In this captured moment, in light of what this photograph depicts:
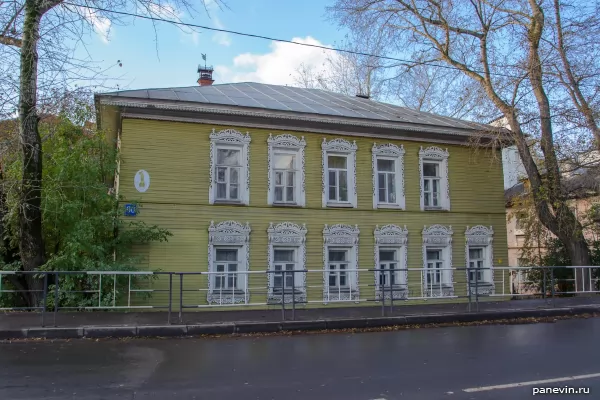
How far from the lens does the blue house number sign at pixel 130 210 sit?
46.1 ft

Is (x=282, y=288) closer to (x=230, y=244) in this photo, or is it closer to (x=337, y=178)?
(x=230, y=244)

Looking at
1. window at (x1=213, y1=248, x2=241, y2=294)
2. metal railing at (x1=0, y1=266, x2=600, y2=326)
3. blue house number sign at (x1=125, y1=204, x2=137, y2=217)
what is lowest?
metal railing at (x1=0, y1=266, x2=600, y2=326)

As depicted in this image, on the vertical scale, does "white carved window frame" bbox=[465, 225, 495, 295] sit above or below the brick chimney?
below

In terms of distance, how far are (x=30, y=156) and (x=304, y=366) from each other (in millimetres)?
8845

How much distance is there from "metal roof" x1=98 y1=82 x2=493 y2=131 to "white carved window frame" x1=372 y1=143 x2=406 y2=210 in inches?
37.7

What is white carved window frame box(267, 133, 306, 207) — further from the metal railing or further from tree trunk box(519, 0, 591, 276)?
tree trunk box(519, 0, 591, 276)

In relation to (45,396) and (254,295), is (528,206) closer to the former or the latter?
(254,295)

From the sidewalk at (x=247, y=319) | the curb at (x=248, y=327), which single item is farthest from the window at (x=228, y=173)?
the curb at (x=248, y=327)

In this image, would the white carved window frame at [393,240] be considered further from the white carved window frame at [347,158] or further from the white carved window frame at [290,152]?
the white carved window frame at [290,152]

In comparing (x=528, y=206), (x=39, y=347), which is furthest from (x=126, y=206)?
(x=528, y=206)

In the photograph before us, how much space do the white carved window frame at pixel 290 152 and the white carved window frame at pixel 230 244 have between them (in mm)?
1405

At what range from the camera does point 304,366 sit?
23.9 feet

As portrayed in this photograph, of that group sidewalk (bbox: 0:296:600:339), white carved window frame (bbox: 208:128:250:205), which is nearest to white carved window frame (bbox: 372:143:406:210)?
sidewalk (bbox: 0:296:600:339)

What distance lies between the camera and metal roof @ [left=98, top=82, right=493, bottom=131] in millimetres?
15497
